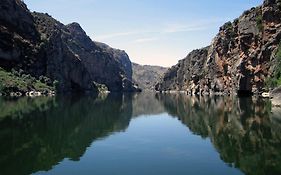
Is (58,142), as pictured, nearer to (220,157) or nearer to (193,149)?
(193,149)

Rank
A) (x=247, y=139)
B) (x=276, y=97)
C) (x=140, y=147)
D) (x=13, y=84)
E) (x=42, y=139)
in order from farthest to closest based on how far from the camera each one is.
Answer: (x=13, y=84) → (x=276, y=97) → (x=247, y=139) → (x=42, y=139) → (x=140, y=147)

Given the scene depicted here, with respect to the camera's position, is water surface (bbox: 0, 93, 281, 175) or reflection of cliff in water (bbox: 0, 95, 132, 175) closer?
water surface (bbox: 0, 93, 281, 175)

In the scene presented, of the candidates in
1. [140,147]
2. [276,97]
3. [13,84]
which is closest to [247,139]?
[140,147]

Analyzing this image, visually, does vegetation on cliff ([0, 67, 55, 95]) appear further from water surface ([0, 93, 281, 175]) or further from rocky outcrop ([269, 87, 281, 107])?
rocky outcrop ([269, 87, 281, 107])

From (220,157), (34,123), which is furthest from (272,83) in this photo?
(220,157)

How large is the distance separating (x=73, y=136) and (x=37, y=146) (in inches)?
462

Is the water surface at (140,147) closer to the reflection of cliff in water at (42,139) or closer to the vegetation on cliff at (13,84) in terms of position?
the reflection of cliff in water at (42,139)

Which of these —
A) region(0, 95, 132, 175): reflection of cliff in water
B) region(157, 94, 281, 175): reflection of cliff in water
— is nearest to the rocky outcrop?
region(157, 94, 281, 175): reflection of cliff in water

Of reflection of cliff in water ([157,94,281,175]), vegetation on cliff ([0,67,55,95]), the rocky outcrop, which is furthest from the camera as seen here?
vegetation on cliff ([0,67,55,95])

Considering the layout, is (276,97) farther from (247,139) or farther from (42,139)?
(42,139)

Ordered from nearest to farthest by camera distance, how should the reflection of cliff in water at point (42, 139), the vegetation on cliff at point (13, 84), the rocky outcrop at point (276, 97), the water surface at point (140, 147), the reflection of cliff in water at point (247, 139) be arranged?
the water surface at point (140, 147)
the reflection of cliff in water at point (42, 139)
the reflection of cliff in water at point (247, 139)
the rocky outcrop at point (276, 97)
the vegetation on cliff at point (13, 84)

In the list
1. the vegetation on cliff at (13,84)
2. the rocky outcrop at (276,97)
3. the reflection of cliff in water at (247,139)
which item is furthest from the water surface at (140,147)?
the vegetation on cliff at (13,84)

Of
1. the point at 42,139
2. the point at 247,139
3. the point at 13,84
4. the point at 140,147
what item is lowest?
the point at 140,147

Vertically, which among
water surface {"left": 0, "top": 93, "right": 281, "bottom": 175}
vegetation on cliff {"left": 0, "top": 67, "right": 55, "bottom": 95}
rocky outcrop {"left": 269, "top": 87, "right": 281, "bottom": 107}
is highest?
vegetation on cliff {"left": 0, "top": 67, "right": 55, "bottom": 95}
